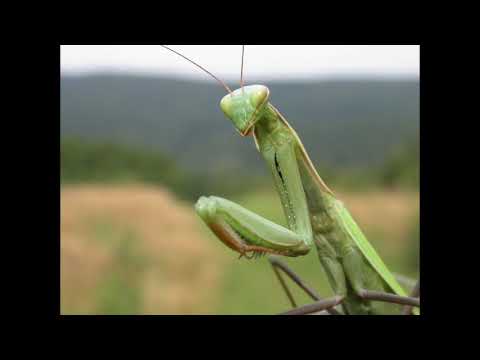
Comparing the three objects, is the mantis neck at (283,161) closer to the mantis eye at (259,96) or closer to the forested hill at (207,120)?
the mantis eye at (259,96)

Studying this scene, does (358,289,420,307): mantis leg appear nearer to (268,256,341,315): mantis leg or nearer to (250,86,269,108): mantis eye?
(268,256,341,315): mantis leg

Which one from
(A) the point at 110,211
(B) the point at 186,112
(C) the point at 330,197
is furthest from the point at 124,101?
(C) the point at 330,197

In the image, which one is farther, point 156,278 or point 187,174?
point 187,174

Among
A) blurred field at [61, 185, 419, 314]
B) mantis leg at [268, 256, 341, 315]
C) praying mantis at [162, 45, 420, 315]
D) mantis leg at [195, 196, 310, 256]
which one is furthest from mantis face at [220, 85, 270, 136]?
blurred field at [61, 185, 419, 314]

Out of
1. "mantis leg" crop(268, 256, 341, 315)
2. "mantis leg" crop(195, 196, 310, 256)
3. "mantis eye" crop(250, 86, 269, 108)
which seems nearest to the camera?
"mantis leg" crop(195, 196, 310, 256)

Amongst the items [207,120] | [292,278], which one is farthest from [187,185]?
[292,278]

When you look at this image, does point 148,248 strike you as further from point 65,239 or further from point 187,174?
point 187,174

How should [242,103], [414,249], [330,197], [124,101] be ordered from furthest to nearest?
[124,101] < [414,249] < [330,197] < [242,103]
